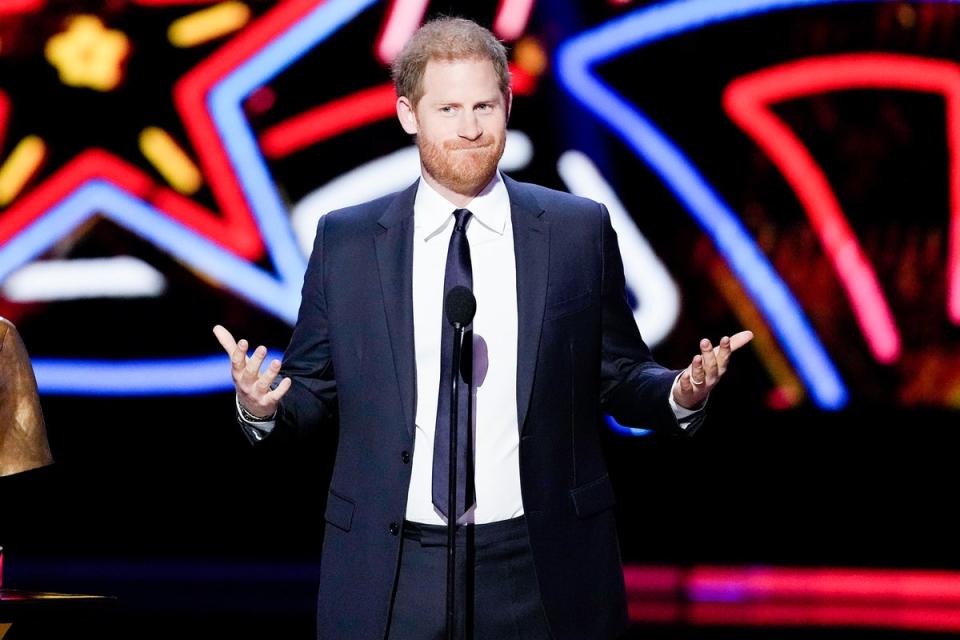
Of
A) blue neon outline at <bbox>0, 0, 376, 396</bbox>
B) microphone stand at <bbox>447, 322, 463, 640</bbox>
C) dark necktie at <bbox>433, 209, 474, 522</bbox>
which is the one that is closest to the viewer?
microphone stand at <bbox>447, 322, 463, 640</bbox>

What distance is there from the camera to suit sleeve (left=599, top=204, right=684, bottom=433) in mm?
2156

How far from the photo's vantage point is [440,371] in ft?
6.63

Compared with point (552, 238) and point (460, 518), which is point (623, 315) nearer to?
point (552, 238)

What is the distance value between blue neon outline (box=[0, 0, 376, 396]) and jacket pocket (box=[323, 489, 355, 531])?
2.14 m

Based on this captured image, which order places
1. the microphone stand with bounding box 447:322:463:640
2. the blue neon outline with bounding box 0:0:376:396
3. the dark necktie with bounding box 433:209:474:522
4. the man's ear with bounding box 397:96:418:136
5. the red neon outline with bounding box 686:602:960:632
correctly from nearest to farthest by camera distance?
the microphone stand with bounding box 447:322:463:640 < the dark necktie with bounding box 433:209:474:522 < the man's ear with bounding box 397:96:418:136 < the red neon outline with bounding box 686:602:960:632 < the blue neon outline with bounding box 0:0:376:396

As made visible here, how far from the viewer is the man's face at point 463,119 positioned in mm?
2031

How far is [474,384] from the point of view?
6.61ft

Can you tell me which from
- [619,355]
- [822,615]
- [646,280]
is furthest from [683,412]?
[822,615]

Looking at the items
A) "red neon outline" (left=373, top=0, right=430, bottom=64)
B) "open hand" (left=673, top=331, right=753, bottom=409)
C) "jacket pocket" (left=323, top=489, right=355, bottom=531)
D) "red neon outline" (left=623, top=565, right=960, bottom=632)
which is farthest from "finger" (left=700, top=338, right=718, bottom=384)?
"red neon outline" (left=373, top=0, right=430, bottom=64)

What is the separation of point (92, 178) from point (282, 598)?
1.56 metres

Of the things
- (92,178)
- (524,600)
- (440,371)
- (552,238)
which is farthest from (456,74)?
(92,178)

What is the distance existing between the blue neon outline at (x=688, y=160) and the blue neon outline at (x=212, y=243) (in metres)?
0.78

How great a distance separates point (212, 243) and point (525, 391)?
7.97 feet

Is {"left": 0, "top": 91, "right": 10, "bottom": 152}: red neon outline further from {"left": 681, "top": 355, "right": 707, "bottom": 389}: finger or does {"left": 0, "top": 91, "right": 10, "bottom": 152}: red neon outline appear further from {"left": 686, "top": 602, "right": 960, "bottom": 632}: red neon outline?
{"left": 681, "top": 355, "right": 707, "bottom": 389}: finger
